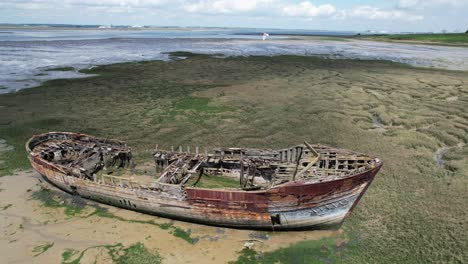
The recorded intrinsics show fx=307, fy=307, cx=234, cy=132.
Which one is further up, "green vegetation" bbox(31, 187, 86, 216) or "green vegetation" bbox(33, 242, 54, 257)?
"green vegetation" bbox(31, 187, 86, 216)

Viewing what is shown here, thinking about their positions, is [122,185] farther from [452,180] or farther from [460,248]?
[452,180]

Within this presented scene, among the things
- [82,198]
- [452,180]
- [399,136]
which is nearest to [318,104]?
[399,136]

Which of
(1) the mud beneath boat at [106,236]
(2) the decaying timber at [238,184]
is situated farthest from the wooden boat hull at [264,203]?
(1) the mud beneath boat at [106,236]

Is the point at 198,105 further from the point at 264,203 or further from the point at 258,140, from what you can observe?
the point at 264,203

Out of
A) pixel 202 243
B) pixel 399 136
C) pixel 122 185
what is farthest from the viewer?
pixel 399 136

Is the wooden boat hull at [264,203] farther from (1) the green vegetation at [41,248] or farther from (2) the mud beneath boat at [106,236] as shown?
(1) the green vegetation at [41,248]

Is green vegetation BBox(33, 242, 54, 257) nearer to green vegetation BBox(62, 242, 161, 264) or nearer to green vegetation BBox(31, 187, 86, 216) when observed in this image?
green vegetation BBox(62, 242, 161, 264)

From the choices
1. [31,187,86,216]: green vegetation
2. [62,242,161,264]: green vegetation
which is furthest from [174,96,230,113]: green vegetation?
[62,242,161,264]: green vegetation
